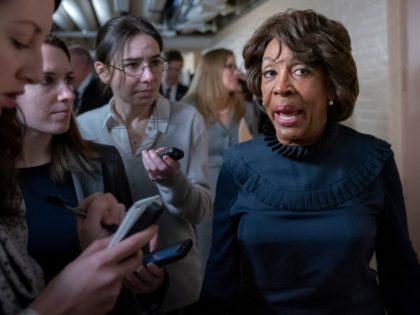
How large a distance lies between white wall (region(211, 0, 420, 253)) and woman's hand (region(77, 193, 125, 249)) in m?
1.60

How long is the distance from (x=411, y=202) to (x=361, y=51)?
0.93m

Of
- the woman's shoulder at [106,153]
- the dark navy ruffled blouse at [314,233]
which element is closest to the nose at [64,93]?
the woman's shoulder at [106,153]

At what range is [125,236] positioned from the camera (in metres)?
0.71

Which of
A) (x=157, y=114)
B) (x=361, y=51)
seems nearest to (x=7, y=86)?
(x=157, y=114)

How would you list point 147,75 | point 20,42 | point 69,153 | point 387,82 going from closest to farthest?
point 20,42
point 69,153
point 147,75
point 387,82

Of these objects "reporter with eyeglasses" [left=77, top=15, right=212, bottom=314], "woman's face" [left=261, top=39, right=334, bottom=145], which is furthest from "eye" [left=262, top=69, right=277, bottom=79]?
"reporter with eyeglasses" [left=77, top=15, right=212, bottom=314]

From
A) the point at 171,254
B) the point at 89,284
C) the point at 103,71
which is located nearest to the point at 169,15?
the point at 103,71

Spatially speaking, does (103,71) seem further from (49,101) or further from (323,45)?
(323,45)

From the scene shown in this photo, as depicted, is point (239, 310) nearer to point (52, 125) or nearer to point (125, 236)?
point (125, 236)

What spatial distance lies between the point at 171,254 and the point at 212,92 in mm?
2172

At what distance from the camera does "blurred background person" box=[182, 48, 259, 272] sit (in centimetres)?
275

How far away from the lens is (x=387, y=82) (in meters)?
2.12

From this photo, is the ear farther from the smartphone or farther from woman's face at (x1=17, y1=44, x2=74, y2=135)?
the smartphone

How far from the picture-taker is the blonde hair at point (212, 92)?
2846 millimetres
